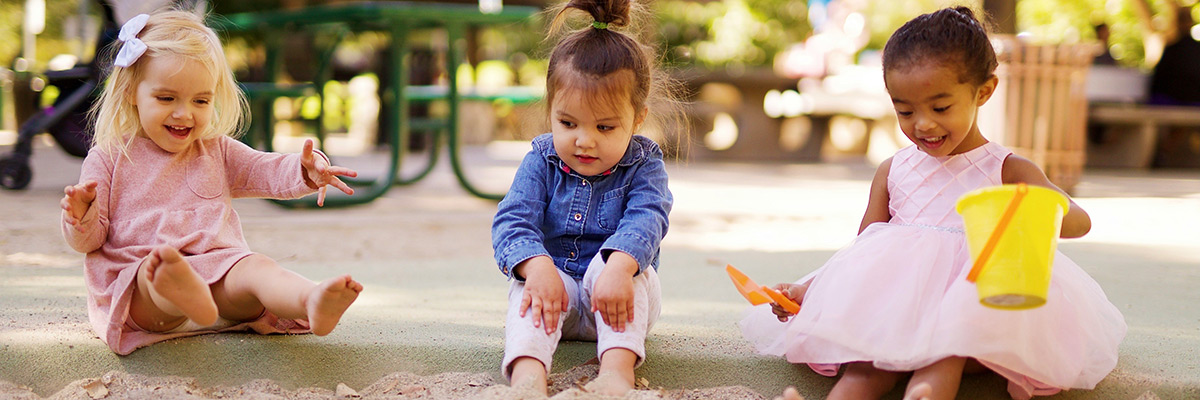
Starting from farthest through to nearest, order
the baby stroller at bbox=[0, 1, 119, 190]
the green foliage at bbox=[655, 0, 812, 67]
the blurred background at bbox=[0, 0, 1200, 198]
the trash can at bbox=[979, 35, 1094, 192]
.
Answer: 1. the green foliage at bbox=[655, 0, 812, 67]
2. the trash can at bbox=[979, 35, 1094, 192]
3. the blurred background at bbox=[0, 0, 1200, 198]
4. the baby stroller at bbox=[0, 1, 119, 190]

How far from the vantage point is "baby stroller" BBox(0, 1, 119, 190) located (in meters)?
5.37

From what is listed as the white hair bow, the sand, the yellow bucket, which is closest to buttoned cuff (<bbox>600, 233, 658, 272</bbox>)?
the sand

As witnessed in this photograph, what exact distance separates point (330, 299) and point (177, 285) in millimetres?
269

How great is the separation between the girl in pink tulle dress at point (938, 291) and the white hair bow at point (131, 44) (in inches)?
55.6

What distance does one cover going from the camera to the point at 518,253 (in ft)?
6.44

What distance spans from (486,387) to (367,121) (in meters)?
12.0

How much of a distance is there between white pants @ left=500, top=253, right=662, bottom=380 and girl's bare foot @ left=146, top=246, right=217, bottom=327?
57 centimetres

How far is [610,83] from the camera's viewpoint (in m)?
1.99

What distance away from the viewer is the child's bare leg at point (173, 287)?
1714 mm

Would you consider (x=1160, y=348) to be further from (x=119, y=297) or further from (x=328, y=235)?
(x=328, y=235)

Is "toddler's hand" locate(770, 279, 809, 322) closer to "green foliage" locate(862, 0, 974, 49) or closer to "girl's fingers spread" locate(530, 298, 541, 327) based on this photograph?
"girl's fingers spread" locate(530, 298, 541, 327)

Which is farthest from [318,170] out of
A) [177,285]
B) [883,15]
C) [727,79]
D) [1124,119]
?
[883,15]

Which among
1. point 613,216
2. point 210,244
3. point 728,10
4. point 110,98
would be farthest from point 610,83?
point 728,10

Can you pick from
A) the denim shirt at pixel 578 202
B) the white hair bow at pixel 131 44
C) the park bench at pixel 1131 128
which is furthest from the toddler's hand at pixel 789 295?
the park bench at pixel 1131 128
